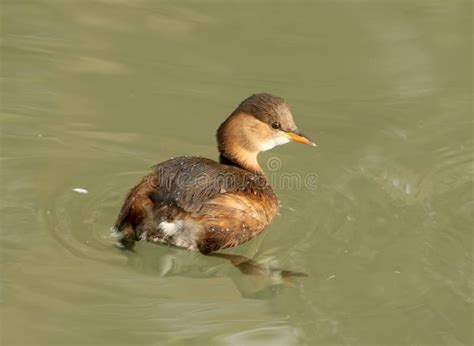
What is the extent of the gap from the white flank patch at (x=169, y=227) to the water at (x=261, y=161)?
0.18 meters

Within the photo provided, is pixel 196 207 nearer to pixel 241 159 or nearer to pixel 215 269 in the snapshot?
pixel 215 269

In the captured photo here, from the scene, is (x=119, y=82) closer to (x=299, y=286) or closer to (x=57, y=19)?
(x=57, y=19)

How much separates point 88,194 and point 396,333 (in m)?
2.17

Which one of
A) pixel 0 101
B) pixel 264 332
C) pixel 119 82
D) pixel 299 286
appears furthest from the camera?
pixel 119 82

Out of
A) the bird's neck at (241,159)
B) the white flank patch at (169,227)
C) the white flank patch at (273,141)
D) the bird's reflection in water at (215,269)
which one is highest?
the white flank patch at (273,141)

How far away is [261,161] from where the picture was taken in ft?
22.4

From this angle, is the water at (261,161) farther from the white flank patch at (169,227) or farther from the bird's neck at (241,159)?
the bird's neck at (241,159)

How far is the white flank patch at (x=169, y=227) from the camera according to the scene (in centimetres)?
535

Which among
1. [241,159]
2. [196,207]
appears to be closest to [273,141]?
[241,159]

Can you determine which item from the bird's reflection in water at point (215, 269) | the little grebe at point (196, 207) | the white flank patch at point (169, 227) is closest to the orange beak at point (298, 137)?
the little grebe at point (196, 207)

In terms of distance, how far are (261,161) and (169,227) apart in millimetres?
1616

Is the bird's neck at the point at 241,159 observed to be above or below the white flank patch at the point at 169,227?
above

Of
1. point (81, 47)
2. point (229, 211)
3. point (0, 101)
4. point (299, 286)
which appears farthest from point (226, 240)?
point (81, 47)

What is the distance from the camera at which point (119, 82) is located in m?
7.54
